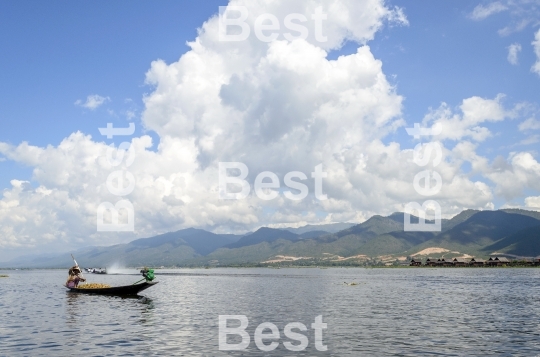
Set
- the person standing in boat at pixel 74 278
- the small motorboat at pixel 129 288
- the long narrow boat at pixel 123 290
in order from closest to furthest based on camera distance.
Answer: the small motorboat at pixel 129 288, the long narrow boat at pixel 123 290, the person standing in boat at pixel 74 278

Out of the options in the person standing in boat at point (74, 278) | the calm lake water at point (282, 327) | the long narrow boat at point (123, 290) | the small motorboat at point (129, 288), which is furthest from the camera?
the person standing in boat at point (74, 278)

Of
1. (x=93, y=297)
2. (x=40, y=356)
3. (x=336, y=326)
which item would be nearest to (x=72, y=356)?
(x=40, y=356)

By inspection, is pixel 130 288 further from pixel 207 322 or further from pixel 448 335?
pixel 448 335

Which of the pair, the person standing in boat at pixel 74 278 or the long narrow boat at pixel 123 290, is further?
the person standing in boat at pixel 74 278

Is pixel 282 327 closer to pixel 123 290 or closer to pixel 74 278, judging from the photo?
pixel 123 290

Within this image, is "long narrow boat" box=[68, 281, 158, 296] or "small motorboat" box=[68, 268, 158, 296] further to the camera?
"long narrow boat" box=[68, 281, 158, 296]

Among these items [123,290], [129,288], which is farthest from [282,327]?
[123,290]

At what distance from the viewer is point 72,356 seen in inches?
1335

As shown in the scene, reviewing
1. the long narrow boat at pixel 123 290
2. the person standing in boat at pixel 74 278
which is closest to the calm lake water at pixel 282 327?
the long narrow boat at pixel 123 290

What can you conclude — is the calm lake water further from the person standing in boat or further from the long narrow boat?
the person standing in boat

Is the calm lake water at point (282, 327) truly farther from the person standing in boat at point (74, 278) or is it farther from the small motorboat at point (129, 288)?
the person standing in boat at point (74, 278)

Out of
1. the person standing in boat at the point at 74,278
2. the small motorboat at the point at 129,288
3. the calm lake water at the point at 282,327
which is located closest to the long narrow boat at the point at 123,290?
the small motorboat at the point at 129,288

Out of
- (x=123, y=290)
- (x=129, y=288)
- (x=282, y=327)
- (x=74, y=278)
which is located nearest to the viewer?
(x=282, y=327)

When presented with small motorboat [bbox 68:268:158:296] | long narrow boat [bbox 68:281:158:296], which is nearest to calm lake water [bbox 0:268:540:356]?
small motorboat [bbox 68:268:158:296]
